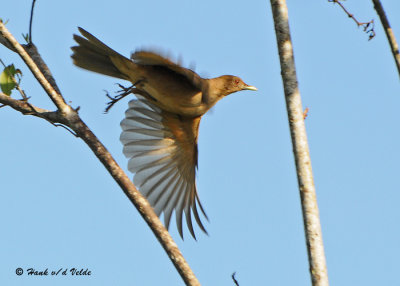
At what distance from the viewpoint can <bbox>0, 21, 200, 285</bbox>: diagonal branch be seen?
3.34 meters

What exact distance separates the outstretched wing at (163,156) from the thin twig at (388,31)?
2.98m

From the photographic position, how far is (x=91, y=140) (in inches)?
144

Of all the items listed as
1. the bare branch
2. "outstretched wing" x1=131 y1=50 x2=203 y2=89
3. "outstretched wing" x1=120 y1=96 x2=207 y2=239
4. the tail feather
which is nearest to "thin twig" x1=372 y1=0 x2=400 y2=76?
the bare branch

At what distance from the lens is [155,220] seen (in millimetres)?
3473

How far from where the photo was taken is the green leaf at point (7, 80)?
3.85m

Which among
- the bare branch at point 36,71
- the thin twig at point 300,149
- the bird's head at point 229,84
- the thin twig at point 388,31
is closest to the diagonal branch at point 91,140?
the bare branch at point 36,71

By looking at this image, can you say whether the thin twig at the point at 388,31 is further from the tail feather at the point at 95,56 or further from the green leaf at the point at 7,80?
the tail feather at the point at 95,56

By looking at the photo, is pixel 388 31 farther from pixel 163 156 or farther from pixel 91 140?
pixel 163 156

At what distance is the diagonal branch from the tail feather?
54.1 inches

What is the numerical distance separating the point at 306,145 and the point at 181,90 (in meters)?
2.64

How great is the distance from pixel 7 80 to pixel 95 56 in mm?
1546

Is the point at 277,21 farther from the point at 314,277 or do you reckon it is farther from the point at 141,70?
the point at 141,70

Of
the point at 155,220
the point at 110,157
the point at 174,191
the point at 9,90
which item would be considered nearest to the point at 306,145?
the point at 155,220

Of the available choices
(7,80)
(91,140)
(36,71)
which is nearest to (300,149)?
(91,140)
